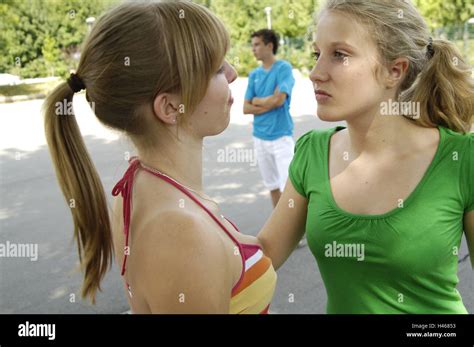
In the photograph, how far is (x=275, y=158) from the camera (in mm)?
5027

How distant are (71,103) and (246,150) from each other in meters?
7.17

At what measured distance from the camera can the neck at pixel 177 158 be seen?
1276 millimetres

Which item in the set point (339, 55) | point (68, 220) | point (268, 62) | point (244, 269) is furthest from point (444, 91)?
point (68, 220)

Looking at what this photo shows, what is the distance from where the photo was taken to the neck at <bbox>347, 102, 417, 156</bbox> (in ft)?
5.18

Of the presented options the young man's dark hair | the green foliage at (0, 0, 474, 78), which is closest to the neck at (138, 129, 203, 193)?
the young man's dark hair

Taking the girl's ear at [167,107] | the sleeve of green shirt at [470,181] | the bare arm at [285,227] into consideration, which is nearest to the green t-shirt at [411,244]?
the sleeve of green shirt at [470,181]

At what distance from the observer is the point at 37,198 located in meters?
6.36

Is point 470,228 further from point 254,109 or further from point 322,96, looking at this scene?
point 254,109

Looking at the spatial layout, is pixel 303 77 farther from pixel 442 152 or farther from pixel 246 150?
pixel 442 152

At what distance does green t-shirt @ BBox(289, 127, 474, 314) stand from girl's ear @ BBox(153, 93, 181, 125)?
57cm

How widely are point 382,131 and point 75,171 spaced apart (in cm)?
89

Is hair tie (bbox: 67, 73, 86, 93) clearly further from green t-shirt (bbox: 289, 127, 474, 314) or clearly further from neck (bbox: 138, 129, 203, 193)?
green t-shirt (bbox: 289, 127, 474, 314)

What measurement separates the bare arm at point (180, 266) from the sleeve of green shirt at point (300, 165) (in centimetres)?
59

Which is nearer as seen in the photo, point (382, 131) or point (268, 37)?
point (382, 131)
